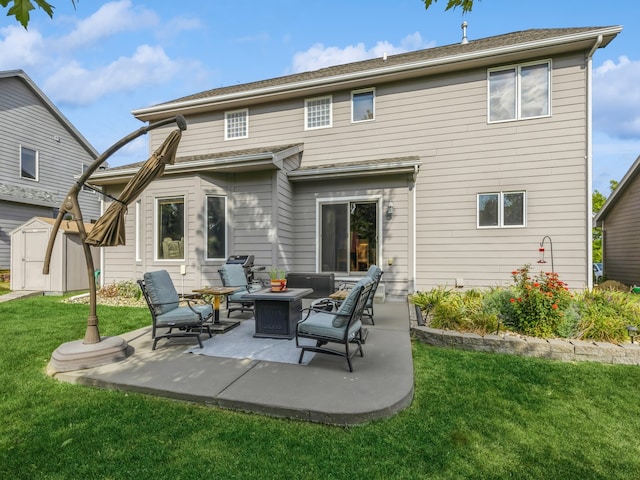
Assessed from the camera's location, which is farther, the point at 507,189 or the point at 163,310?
the point at 507,189

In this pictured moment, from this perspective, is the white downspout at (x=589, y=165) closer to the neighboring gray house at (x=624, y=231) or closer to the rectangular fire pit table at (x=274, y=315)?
the neighboring gray house at (x=624, y=231)

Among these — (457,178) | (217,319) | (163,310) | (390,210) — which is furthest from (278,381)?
(457,178)

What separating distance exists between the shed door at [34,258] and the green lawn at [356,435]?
8.13 meters

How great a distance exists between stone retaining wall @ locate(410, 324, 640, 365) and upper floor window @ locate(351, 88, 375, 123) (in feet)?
21.8

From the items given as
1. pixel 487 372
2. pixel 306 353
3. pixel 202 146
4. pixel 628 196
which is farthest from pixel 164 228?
pixel 628 196

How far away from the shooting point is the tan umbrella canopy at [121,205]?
425cm

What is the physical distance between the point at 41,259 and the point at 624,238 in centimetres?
2139

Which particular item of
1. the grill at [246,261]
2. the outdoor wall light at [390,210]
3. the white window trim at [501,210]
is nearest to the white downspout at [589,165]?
the white window trim at [501,210]

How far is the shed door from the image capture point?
34.1 ft

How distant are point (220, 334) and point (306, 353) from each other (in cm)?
177

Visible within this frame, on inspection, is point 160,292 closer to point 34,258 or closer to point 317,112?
point 317,112

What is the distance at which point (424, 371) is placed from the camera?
4102 millimetres

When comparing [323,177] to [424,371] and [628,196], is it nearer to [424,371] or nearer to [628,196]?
[424,371]

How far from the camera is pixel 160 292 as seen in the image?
4871 mm
